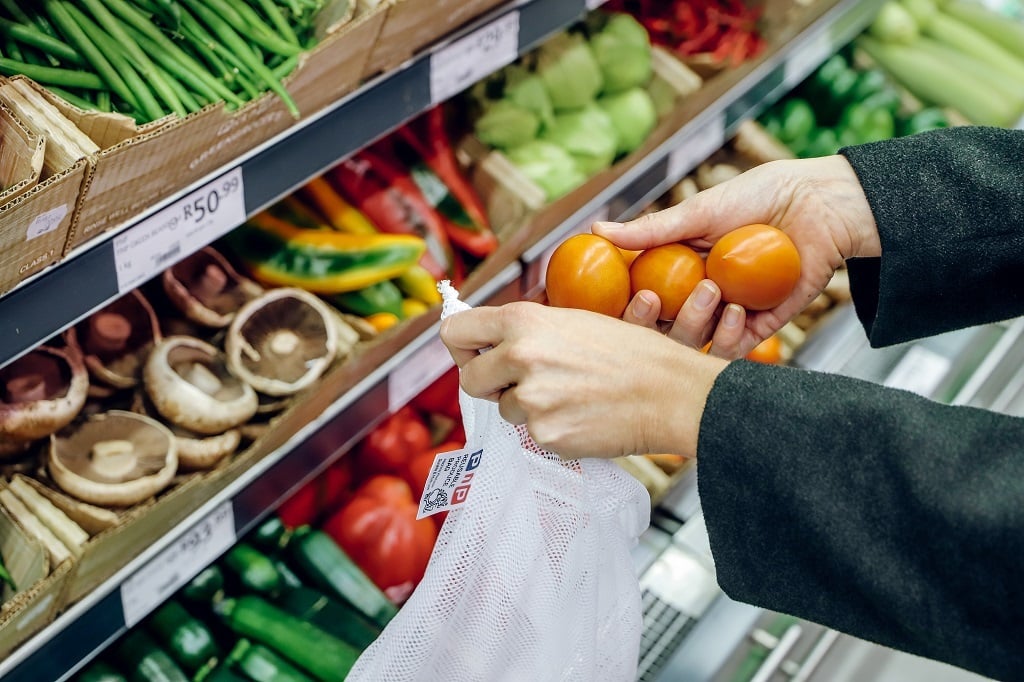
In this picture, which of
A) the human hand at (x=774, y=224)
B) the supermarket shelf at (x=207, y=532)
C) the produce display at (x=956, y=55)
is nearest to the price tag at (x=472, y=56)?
the supermarket shelf at (x=207, y=532)

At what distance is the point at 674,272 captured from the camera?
1.27 meters

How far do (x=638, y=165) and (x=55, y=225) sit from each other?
1.37 m

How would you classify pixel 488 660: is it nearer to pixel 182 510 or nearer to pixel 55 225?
pixel 182 510

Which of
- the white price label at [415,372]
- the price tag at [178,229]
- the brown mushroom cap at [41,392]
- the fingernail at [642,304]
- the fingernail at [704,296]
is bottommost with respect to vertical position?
the white price label at [415,372]

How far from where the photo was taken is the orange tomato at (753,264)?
1.23 meters

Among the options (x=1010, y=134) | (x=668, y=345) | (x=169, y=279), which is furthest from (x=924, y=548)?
(x=169, y=279)

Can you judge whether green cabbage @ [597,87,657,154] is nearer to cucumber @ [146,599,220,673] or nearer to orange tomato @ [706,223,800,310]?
orange tomato @ [706,223,800,310]

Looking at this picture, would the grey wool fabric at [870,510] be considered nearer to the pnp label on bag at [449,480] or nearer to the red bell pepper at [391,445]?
the pnp label on bag at [449,480]

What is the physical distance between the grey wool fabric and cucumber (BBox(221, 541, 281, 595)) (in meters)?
0.98

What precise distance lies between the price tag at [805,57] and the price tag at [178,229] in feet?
5.19

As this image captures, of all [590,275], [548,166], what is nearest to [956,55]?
[548,166]

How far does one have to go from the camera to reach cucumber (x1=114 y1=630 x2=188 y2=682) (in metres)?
1.59

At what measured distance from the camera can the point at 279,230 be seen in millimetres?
1934

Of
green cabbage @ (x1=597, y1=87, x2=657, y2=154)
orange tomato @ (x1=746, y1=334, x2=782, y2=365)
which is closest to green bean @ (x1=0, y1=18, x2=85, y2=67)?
green cabbage @ (x1=597, y1=87, x2=657, y2=154)
